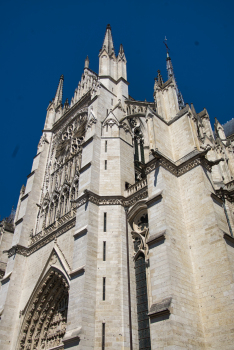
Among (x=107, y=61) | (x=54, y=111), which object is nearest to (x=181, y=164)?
(x=107, y=61)

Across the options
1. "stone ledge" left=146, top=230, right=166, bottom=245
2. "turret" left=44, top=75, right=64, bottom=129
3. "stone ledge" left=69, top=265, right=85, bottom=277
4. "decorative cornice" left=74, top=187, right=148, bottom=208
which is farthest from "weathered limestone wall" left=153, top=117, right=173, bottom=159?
"turret" left=44, top=75, right=64, bottom=129

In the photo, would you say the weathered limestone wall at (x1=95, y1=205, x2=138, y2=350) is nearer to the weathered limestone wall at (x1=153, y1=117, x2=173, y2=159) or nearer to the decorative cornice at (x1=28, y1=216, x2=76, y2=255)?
the decorative cornice at (x1=28, y1=216, x2=76, y2=255)

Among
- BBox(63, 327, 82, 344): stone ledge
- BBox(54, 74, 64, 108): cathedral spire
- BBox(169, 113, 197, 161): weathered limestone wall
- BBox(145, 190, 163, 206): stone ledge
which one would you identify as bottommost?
BBox(63, 327, 82, 344): stone ledge

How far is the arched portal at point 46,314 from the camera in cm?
1505

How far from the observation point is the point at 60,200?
19.7 meters

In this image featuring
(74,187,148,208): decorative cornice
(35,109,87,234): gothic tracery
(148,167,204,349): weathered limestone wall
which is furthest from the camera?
(35,109,87,234): gothic tracery

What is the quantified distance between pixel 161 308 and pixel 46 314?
922 centimetres

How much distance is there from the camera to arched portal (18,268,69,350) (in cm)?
1505

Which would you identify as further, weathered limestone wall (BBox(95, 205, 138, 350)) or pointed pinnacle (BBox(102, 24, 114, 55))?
pointed pinnacle (BBox(102, 24, 114, 55))

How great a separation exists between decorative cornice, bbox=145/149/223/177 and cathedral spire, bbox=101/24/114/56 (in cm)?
1319

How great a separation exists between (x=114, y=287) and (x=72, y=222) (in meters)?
4.90

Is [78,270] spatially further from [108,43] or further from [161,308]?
[108,43]

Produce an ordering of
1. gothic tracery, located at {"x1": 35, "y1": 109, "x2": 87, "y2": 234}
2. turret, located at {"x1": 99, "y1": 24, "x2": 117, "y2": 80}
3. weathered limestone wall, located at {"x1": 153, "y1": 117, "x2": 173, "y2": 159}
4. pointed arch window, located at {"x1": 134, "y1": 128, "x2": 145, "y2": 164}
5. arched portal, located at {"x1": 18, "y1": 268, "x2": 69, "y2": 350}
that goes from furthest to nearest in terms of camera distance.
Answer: turret, located at {"x1": 99, "y1": 24, "x2": 117, "y2": 80}
gothic tracery, located at {"x1": 35, "y1": 109, "x2": 87, "y2": 234}
pointed arch window, located at {"x1": 134, "y1": 128, "x2": 145, "y2": 164}
arched portal, located at {"x1": 18, "y1": 268, "x2": 69, "y2": 350}
weathered limestone wall, located at {"x1": 153, "y1": 117, "x2": 173, "y2": 159}

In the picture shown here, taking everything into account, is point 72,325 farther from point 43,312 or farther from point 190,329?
point 43,312
